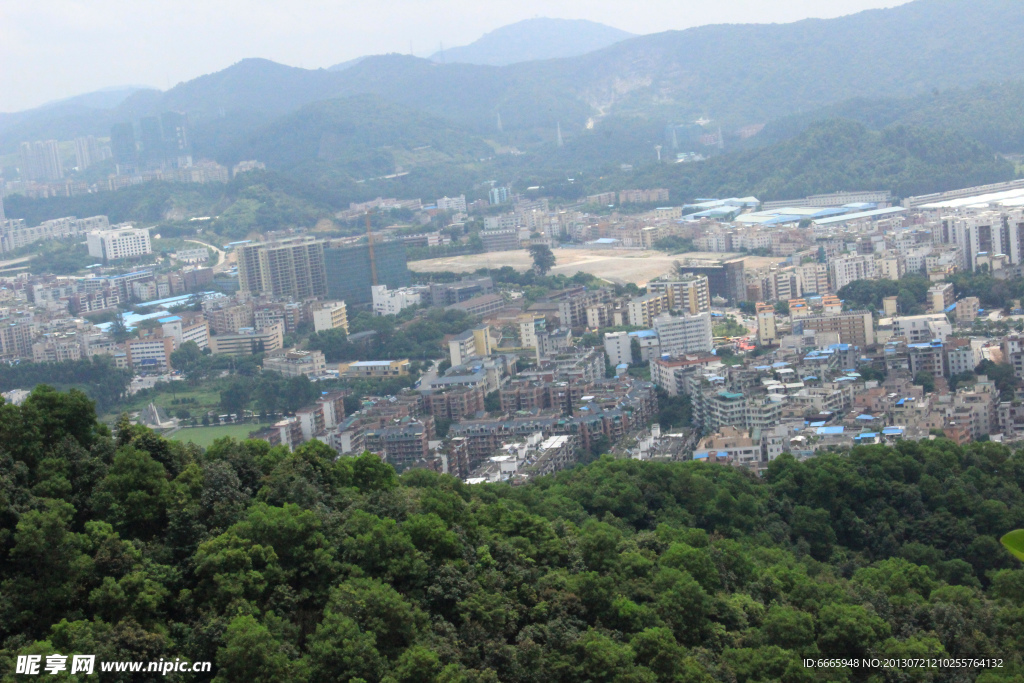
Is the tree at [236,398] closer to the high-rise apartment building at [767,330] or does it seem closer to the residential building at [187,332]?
the residential building at [187,332]

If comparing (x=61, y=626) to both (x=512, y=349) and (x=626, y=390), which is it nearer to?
(x=626, y=390)

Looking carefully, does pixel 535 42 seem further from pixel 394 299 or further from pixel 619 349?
pixel 619 349

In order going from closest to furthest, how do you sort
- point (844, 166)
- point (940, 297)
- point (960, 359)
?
1. point (960, 359)
2. point (940, 297)
3. point (844, 166)

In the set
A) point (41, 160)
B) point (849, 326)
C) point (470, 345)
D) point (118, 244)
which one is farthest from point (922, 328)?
point (41, 160)

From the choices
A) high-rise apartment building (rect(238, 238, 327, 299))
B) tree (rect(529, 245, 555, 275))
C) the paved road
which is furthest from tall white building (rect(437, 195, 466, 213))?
high-rise apartment building (rect(238, 238, 327, 299))

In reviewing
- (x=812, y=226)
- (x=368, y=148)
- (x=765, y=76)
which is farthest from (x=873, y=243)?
(x=765, y=76)

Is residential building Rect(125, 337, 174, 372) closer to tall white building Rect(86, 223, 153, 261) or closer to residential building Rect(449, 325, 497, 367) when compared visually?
residential building Rect(449, 325, 497, 367)

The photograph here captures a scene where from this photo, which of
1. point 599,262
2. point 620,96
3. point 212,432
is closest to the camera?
point 212,432
